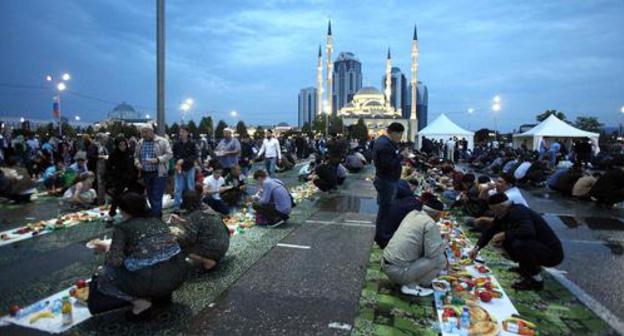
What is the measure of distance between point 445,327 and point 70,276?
4357 mm

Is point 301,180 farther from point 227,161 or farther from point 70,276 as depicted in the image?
point 70,276

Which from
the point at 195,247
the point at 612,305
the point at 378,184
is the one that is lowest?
the point at 612,305

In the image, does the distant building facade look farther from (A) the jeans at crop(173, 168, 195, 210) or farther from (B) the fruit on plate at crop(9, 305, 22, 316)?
(B) the fruit on plate at crop(9, 305, 22, 316)

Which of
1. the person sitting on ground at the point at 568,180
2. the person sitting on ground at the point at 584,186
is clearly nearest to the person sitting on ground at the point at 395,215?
the person sitting on ground at the point at 584,186

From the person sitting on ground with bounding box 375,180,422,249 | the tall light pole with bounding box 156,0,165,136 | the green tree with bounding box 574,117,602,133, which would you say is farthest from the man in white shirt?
the green tree with bounding box 574,117,602,133

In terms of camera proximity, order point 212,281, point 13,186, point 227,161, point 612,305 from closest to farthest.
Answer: point 612,305, point 212,281, point 13,186, point 227,161

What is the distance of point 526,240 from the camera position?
4895mm

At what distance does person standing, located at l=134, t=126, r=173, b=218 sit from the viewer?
24.8 feet

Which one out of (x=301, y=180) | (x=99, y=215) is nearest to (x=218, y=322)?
(x=99, y=215)

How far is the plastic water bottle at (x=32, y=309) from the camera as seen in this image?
12.9ft

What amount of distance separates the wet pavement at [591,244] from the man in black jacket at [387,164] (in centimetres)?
256

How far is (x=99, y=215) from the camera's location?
Answer: 8.58 m

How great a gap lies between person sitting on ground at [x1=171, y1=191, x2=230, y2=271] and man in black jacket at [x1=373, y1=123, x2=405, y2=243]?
2420 millimetres

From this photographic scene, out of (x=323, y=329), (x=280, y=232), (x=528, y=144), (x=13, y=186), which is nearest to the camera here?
(x=323, y=329)
